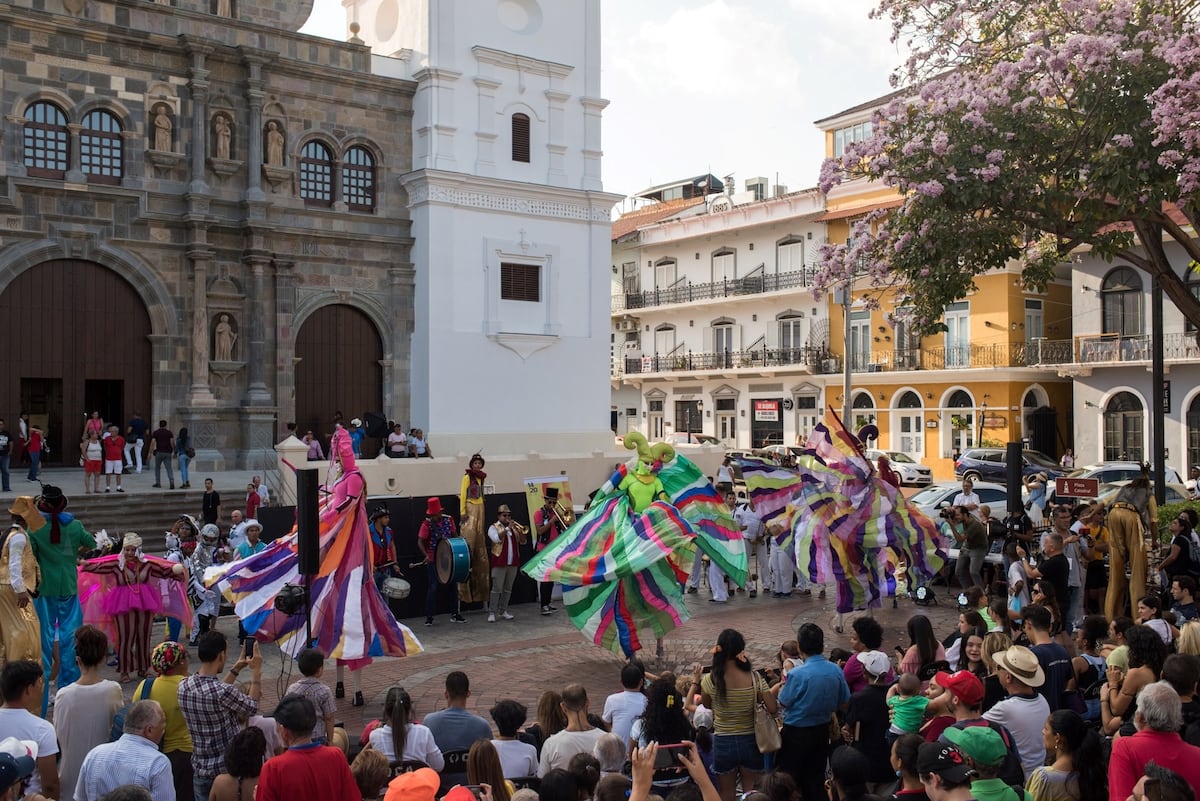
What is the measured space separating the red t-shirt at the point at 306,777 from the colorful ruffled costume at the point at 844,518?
28.1 feet

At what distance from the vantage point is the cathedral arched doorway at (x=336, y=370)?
26.8 meters

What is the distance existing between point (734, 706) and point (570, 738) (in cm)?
138

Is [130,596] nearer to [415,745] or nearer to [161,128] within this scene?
[415,745]

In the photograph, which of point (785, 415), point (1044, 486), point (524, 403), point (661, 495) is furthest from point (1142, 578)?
point (785, 415)

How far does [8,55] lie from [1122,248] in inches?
860

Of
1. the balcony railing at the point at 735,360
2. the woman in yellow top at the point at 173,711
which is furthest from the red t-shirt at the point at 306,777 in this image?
the balcony railing at the point at 735,360

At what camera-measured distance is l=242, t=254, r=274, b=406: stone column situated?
25.4m

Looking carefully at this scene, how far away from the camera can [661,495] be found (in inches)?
456

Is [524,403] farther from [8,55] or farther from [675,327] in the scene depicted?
[675,327]

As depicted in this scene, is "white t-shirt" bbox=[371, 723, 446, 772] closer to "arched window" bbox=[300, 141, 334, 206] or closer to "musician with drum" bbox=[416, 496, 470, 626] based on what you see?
"musician with drum" bbox=[416, 496, 470, 626]

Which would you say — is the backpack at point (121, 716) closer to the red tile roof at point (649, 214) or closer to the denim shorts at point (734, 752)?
the denim shorts at point (734, 752)

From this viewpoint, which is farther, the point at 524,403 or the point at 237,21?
the point at 524,403

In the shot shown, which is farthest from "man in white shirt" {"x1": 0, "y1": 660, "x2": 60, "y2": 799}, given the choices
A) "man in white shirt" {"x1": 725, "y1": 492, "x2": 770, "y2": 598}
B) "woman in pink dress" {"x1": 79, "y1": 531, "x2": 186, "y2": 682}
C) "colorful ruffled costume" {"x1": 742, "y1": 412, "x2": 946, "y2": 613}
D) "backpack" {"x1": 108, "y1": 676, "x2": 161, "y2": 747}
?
"man in white shirt" {"x1": 725, "y1": 492, "x2": 770, "y2": 598}

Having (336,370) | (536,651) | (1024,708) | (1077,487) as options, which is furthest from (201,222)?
(1024,708)
